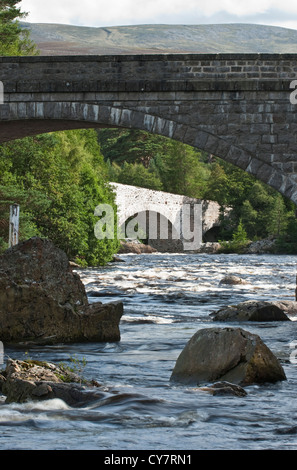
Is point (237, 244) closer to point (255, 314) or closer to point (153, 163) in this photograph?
point (153, 163)

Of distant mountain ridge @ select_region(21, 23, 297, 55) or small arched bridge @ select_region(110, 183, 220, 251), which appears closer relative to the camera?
small arched bridge @ select_region(110, 183, 220, 251)

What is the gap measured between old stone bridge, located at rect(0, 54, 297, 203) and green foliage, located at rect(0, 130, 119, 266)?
9.83 metres

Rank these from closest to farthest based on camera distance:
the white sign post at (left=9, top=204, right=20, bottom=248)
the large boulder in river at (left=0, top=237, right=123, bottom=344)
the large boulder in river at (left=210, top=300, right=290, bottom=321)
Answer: the large boulder in river at (left=0, top=237, right=123, bottom=344) → the large boulder in river at (left=210, top=300, right=290, bottom=321) → the white sign post at (left=9, top=204, right=20, bottom=248)

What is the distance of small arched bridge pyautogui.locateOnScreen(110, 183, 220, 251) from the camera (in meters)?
55.2

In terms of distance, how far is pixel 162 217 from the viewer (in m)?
60.1

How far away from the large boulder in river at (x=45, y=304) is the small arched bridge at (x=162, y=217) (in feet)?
137

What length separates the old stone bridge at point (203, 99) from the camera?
15.3 m

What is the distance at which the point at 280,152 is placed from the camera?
15258mm

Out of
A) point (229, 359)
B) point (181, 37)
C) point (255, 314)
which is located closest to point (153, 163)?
point (255, 314)

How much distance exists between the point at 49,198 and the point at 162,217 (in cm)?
3123

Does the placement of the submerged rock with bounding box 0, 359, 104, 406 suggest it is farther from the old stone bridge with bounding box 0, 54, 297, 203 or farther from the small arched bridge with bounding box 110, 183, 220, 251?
the small arched bridge with bounding box 110, 183, 220, 251

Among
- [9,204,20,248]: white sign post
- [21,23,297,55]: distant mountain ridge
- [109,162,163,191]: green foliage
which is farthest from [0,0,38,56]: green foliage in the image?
[21,23,297,55]: distant mountain ridge

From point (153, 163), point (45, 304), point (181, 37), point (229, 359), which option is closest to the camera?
point (229, 359)

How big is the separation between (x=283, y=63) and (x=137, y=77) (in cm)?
284
